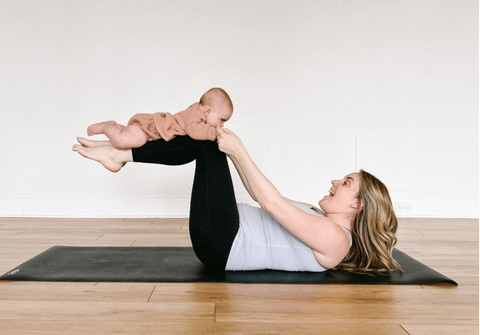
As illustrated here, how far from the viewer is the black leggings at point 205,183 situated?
179cm

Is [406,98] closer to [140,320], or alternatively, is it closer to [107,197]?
[107,197]

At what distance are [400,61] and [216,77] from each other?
1661 mm

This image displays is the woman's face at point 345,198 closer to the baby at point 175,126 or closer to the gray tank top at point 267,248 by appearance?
the gray tank top at point 267,248

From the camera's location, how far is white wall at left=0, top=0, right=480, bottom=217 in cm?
363

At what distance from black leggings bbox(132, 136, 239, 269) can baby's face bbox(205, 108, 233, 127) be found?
108 millimetres

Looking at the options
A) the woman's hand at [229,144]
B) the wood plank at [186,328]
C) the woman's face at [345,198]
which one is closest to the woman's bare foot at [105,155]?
the woman's hand at [229,144]

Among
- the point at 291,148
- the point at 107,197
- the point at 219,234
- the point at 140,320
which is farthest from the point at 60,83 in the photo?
the point at 140,320

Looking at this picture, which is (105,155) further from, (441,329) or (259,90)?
(259,90)

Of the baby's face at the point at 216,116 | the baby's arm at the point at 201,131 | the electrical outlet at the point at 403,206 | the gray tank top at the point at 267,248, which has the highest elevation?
the baby's face at the point at 216,116

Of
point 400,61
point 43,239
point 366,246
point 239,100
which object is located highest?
point 400,61

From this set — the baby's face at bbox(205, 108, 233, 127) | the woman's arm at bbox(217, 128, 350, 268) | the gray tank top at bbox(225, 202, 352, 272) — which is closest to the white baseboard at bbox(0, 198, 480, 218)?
the gray tank top at bbox(225, 202, 352, 272)

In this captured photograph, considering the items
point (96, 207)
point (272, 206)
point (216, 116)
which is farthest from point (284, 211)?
point (96, 207)

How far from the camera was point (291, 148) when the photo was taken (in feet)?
12.2

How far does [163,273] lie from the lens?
193 centimetres
